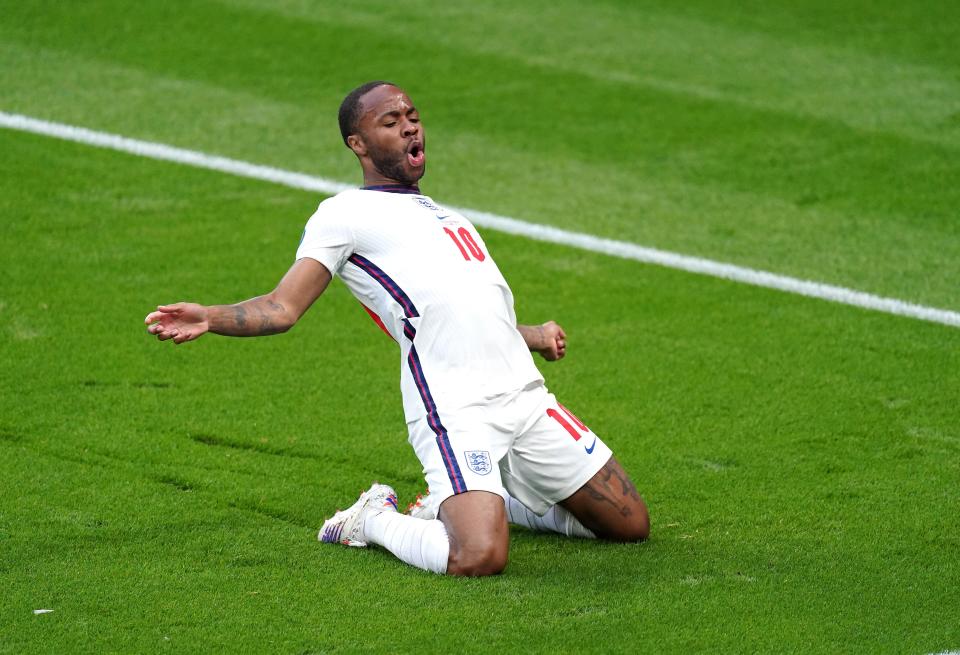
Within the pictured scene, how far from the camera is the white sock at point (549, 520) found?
18.1 ft

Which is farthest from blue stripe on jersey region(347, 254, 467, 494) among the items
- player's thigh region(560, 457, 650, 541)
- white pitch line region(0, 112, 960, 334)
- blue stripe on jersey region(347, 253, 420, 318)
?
white pitch line region(0, 112, 960, 334)

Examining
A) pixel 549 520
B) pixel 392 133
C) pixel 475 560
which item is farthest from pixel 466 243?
pixel 475 560

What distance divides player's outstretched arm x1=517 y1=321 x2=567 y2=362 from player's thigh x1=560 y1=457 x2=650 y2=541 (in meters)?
0.51

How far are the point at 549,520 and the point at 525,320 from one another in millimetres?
2214

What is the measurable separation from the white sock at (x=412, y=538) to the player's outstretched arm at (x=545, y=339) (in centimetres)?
84

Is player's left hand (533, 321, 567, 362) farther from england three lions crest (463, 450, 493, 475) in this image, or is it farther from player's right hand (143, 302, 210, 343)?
player's right hand (143, 302, 210, 343)

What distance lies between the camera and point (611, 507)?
5.35m

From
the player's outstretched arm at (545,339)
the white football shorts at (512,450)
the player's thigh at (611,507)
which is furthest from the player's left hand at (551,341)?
the player's thigh at (611,507)

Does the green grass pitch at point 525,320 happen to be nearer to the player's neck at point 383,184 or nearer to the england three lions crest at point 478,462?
the england three lions crest at point 478,462

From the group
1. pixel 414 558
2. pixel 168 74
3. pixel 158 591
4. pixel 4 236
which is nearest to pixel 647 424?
pixel 414 558

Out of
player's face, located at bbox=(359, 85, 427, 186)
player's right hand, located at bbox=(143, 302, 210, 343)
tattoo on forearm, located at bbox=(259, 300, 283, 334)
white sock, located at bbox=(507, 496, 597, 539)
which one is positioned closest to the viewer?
player's right hand, located at bbox=(143, 302, 210, 343)

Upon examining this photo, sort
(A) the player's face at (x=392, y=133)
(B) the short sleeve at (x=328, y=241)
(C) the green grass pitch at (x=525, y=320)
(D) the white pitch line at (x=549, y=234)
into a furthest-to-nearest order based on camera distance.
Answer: (D) the white pitch line at (x=549, y=234)
(A) the player's face at (x=392, y=133)
(B) the short sleeve at (x=328, y=241)
(C) the green grass pitch at (x=525, y=320)

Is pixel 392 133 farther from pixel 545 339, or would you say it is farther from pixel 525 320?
pixel 525 320

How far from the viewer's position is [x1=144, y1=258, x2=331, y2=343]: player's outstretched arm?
4.68 metres
